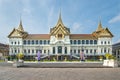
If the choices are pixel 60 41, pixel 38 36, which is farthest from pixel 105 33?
pixel 38 36

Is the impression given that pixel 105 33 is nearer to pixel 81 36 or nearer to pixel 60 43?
pixel 81 36

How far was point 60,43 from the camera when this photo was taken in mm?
68688

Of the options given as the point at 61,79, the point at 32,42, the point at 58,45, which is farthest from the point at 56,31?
the point at 61,79

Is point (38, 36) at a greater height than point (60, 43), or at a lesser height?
greater

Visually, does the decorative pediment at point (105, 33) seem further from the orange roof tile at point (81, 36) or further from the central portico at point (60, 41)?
the central portico at point (60, 41)

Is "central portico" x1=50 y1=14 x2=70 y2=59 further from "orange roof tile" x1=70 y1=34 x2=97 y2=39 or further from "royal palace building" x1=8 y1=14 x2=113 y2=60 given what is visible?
"orange roof tile" x1=70 y1=34 x2=97 y2=39

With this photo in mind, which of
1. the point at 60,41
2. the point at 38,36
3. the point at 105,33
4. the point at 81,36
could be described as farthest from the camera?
the point at 38,36

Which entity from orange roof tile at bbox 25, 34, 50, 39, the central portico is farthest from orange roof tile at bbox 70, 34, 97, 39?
orange roof tile at bbox 25, 34, 50, 39

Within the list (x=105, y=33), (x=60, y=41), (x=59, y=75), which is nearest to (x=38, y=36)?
(x=60, y=41)

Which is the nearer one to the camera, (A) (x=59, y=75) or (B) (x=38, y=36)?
(A) (x=59, y=75)

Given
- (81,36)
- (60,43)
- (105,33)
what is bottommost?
(60,43)

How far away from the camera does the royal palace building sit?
228ft

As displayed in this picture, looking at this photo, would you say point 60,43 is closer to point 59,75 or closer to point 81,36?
point 81,36

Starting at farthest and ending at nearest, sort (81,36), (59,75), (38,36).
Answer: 1. (38,36)
2. (81,36)
3. (59,75)
